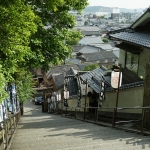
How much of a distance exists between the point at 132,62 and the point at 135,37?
2460 millimetres

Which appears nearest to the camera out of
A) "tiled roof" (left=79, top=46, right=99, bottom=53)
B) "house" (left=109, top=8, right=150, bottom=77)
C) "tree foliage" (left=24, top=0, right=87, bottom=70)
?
"tree foliage" (left=24, top=0, right=87, bottom=70)

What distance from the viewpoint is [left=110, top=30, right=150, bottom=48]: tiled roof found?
11755 mm

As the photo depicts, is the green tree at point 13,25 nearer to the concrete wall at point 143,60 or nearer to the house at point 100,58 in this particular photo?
the concrete wall at point 143,60

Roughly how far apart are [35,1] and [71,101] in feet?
46.7

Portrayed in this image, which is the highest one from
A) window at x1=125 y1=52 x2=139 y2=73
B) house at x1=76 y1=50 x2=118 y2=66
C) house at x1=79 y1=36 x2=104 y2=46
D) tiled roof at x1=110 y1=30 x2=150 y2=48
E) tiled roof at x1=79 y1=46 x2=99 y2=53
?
house at x1=79 y1=36 x2=104 y2=46

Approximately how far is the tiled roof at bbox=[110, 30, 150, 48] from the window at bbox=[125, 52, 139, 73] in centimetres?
151

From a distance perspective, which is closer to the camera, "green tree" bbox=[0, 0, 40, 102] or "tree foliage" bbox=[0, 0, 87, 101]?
"green tree" bbox=[0, 0, 40, 102]

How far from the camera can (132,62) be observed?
14.8 meters

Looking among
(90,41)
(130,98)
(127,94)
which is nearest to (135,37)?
(127,94)

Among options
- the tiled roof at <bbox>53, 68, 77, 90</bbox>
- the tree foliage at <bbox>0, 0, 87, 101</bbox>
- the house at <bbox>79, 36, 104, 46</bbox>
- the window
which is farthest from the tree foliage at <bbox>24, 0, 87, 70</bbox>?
the house at <bbox>79, 36, 104, 46</bbox>

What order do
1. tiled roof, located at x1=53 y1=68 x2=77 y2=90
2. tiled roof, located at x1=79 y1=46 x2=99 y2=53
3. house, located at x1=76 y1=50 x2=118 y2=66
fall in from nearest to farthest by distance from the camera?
tiled roof, located at x1=53 y1=68 x2=77 y2=90
house, located at x1=76 y1=50 x2=118 y2=66
tiled roof, located at x1=79 y1=46 x2=99 y2=53

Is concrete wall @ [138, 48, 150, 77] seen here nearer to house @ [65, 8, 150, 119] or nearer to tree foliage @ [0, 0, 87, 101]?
house @ [65, 8, 150, 119]

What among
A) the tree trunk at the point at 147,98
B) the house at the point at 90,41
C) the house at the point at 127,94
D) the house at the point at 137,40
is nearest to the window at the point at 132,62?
the house at the point at 137,40

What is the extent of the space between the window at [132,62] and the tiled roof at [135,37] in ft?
4.96
